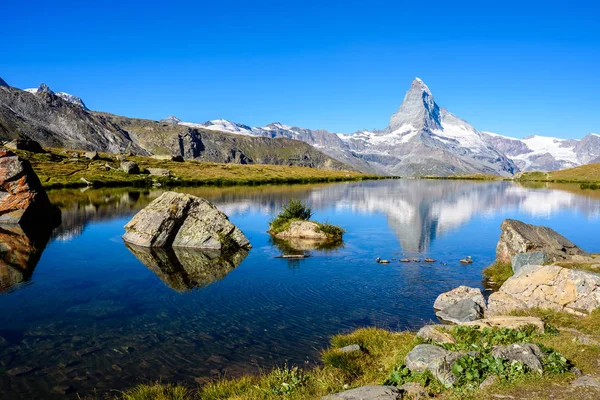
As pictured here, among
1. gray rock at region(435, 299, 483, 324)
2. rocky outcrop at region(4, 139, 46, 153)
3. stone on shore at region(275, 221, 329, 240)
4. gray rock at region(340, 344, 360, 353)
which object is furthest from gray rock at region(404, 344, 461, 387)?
rocky outcrop at region(4, 139, 46, 153)

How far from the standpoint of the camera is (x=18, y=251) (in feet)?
127

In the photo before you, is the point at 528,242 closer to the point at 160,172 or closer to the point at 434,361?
the point at 434,361

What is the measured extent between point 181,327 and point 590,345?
17320 millimetres

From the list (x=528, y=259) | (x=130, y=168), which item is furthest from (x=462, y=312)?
(x=130, y=168)

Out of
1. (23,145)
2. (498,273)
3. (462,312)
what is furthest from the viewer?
(23,145)

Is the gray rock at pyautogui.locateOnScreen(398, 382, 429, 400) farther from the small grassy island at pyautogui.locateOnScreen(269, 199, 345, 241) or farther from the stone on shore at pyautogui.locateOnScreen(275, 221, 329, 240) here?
the stone on shore at pyautogui.locateOnScreen(275, 221, 329, 240)

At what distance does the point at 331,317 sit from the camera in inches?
900

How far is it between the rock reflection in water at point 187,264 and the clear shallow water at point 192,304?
15cm

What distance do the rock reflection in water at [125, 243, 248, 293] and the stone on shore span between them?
993 centimetres

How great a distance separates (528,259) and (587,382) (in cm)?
2031

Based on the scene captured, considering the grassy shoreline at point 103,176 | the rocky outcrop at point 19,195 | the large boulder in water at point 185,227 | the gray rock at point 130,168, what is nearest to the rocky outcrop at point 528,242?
the large boulder in water at point 185,227

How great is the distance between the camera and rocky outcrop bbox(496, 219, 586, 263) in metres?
32.9

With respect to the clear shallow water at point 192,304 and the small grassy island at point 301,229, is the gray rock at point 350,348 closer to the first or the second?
the clear shallow water at point 192,304

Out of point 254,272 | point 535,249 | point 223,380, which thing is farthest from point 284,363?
point 535,249
